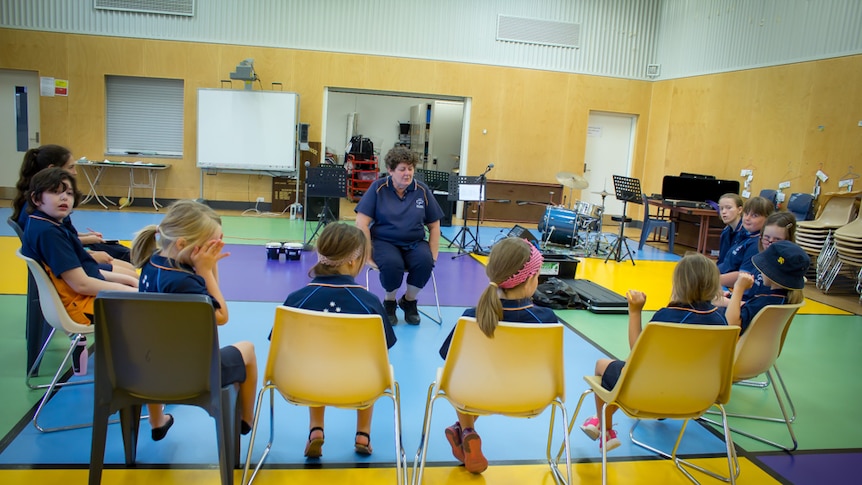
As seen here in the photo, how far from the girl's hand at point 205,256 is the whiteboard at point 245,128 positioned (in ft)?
26.5

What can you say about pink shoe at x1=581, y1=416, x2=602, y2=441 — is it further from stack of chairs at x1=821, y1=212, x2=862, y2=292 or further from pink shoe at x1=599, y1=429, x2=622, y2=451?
stack of chairs at x1=821, y1=212, x2=862, y2=292

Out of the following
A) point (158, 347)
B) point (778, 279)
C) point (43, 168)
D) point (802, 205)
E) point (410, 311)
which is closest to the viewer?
point (158, 347)

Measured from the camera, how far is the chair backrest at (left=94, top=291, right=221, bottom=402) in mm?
1771

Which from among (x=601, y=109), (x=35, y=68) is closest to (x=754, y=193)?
(x=601, y=109)

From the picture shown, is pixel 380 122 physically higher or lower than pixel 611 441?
higher

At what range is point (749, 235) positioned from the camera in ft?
11.7

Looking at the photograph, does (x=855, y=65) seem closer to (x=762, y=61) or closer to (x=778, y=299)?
(x=762, y=61)

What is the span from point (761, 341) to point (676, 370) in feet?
2.60

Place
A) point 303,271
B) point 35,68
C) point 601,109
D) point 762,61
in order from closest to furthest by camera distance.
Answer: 1. point 303,271
2. point 762,61
3. point 35,68
4. point 601,109

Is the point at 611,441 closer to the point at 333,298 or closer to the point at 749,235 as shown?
the point at 333,298

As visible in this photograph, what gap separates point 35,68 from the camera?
32.0ft

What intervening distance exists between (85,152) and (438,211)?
8.23 metres

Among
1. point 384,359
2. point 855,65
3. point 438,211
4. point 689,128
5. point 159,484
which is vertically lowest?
point 159,484

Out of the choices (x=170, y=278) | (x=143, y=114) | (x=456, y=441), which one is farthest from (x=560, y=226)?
(x=143, y=114)
